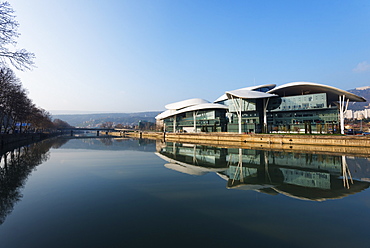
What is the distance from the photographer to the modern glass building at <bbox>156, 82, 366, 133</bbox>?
52.6 m

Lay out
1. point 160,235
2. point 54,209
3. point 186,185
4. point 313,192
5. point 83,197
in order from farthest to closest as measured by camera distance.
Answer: point 186,185 → point 313,192 → point 83,197 → point 54,209 → point 160,235

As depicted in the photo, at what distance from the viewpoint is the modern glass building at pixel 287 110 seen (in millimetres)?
52562

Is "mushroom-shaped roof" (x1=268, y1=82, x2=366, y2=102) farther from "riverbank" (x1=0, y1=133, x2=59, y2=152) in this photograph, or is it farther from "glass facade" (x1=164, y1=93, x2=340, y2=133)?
"riverbank" (x1=0, y1=133, x2=59, y2=152)

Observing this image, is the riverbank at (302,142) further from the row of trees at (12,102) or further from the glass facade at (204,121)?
the row of trees at (12,102)

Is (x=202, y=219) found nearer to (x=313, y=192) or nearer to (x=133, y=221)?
(x=133, y=221)

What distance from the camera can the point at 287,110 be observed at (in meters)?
58.2

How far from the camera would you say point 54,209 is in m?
8.97

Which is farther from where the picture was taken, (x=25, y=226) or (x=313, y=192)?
(x=313, y=192)

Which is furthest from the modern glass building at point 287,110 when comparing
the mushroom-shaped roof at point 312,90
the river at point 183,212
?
the river at point 183,212

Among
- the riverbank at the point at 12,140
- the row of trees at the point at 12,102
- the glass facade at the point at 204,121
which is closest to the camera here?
the row of trees at the point at 12,102

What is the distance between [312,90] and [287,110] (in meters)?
10.4

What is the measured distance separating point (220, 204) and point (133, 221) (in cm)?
428

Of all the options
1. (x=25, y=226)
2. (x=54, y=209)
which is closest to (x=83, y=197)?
(x=54, y=209)

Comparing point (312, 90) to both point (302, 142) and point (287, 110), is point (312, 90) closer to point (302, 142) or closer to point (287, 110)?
point (287, 110)
